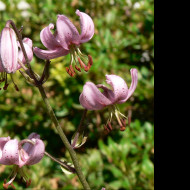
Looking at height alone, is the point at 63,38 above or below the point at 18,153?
above

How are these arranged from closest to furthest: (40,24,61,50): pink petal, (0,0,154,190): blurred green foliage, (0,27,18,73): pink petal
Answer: (0,27,18,73): pink petal
(40,24,61,50): pink petal
(0,0,154,190): blurred green foliage

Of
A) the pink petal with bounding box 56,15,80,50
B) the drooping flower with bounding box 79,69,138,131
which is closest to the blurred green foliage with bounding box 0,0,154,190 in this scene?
the drooping flower with bounding box 79,69,138,131

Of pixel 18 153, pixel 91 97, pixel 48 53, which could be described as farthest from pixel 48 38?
pixel 18 153

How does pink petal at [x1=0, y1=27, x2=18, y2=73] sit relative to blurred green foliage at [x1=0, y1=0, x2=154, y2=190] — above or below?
above

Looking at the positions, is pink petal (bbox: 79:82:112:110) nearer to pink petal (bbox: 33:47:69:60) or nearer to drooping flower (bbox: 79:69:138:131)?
drooping flower (bbox: 79:69:138:131)

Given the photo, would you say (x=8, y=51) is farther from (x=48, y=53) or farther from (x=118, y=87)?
(x=118, y=87)

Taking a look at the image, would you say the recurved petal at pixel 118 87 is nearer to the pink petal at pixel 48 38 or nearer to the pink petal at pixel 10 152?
the pink petal at pixel 48 38
